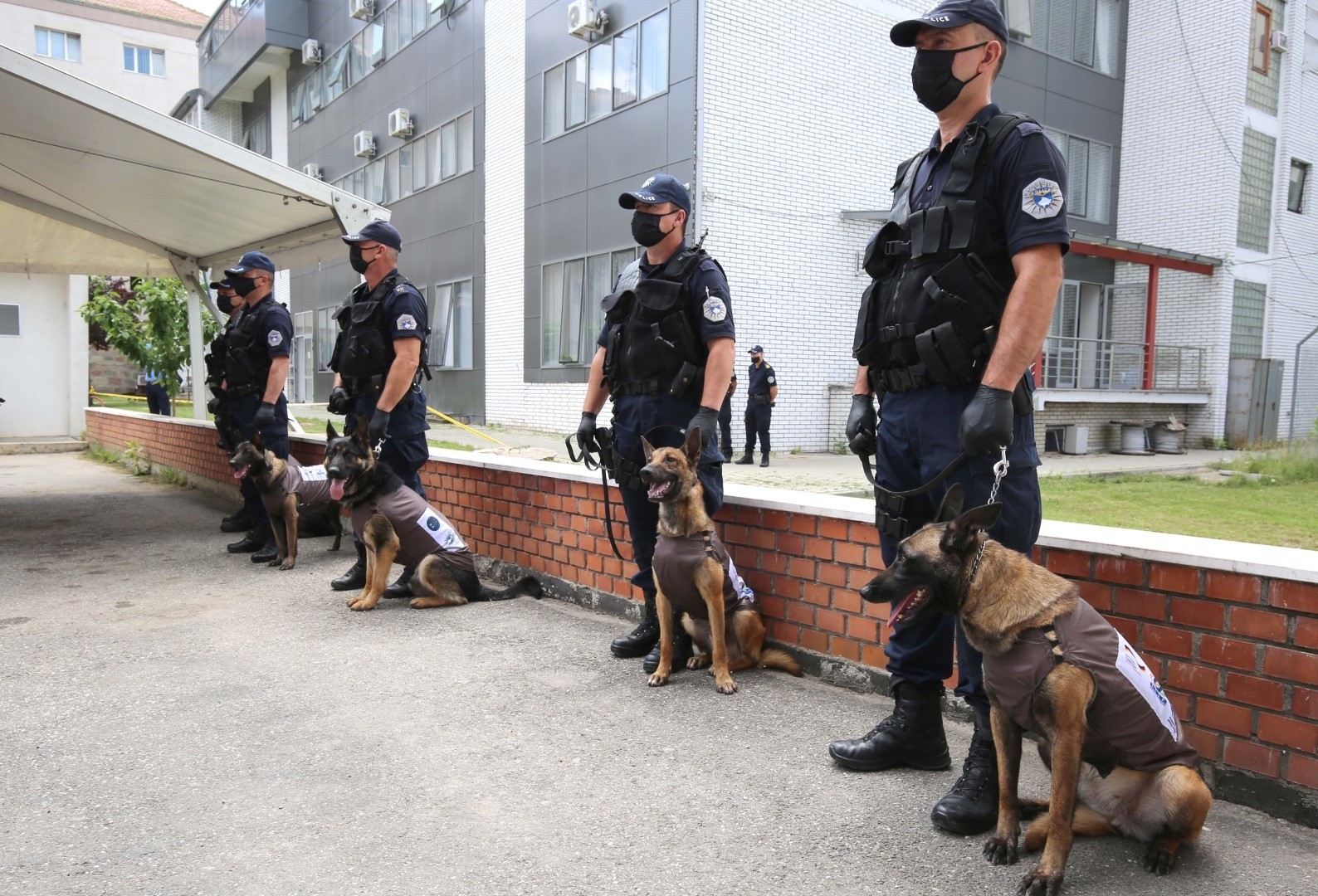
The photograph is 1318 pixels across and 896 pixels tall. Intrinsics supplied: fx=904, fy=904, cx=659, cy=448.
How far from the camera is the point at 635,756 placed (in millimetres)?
2977

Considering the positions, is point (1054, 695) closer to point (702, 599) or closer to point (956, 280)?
point (956, 280)

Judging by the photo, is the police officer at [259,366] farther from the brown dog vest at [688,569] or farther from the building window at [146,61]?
the building window at [146,61]

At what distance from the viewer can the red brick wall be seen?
8.04ft

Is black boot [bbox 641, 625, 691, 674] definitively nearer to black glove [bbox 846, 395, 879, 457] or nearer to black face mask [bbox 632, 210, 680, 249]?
black glove [bbox 846, 395, 879, 457]

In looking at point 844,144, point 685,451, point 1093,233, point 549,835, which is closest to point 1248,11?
point 1093,233

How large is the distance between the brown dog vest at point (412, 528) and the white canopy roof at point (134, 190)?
115 inches

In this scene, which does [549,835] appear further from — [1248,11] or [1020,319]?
[1248,11]

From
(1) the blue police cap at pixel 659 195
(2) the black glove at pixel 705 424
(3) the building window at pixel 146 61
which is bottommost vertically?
(2) the black glove at pixel 705 424

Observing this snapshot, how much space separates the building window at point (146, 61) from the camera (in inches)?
1554

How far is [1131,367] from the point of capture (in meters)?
18.1

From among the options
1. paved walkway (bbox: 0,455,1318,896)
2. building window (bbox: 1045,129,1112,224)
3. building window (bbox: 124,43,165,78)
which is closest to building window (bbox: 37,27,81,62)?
building window (bbox: 124,43,165,78)

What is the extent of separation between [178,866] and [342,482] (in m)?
2.87

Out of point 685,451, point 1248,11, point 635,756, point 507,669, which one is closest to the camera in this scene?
point 635,756

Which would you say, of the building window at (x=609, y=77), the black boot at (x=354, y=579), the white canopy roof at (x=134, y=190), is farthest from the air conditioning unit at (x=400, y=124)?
the black boot at (x=354, y=579)
